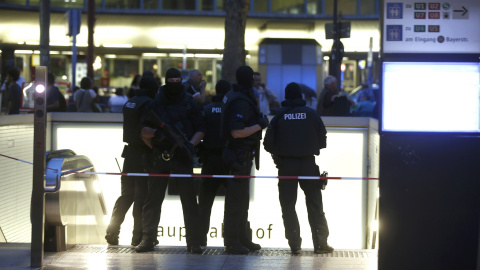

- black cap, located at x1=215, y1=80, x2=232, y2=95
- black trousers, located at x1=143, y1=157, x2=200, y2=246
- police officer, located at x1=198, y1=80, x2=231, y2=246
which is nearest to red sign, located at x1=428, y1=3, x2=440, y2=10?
black trousers, located at x1=143, y1=157, x2=200, y2=246

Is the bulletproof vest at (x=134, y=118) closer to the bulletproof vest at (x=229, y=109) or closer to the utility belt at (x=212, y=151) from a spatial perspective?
the utility belt at (x=212, y=151)

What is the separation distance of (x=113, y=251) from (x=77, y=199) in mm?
1253

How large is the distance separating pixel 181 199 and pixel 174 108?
927 millimetres

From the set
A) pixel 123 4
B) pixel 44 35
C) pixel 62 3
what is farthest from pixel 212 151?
pixel 62 3

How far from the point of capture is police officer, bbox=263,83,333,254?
9.08m

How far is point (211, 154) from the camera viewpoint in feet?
31.7

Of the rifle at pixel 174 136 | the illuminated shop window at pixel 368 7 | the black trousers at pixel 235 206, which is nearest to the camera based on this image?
the rifle at pixel 174 136

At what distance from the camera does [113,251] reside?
9.00m

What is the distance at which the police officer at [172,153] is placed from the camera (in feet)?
28.8

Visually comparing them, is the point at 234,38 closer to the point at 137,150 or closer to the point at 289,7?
the point at 137,150

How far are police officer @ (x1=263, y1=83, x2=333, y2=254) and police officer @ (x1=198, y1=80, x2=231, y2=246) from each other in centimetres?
65

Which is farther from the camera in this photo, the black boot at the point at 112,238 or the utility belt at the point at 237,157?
the black boot at the point at 112,238

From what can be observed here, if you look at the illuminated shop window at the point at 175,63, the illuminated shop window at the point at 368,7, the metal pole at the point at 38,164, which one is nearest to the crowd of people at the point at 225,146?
the metal pole at the point at 38,164

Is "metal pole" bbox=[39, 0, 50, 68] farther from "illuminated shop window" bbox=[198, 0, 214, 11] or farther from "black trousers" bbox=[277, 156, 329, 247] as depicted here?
"illuminated shop window" bbox=[198, 0, 214, 11]
